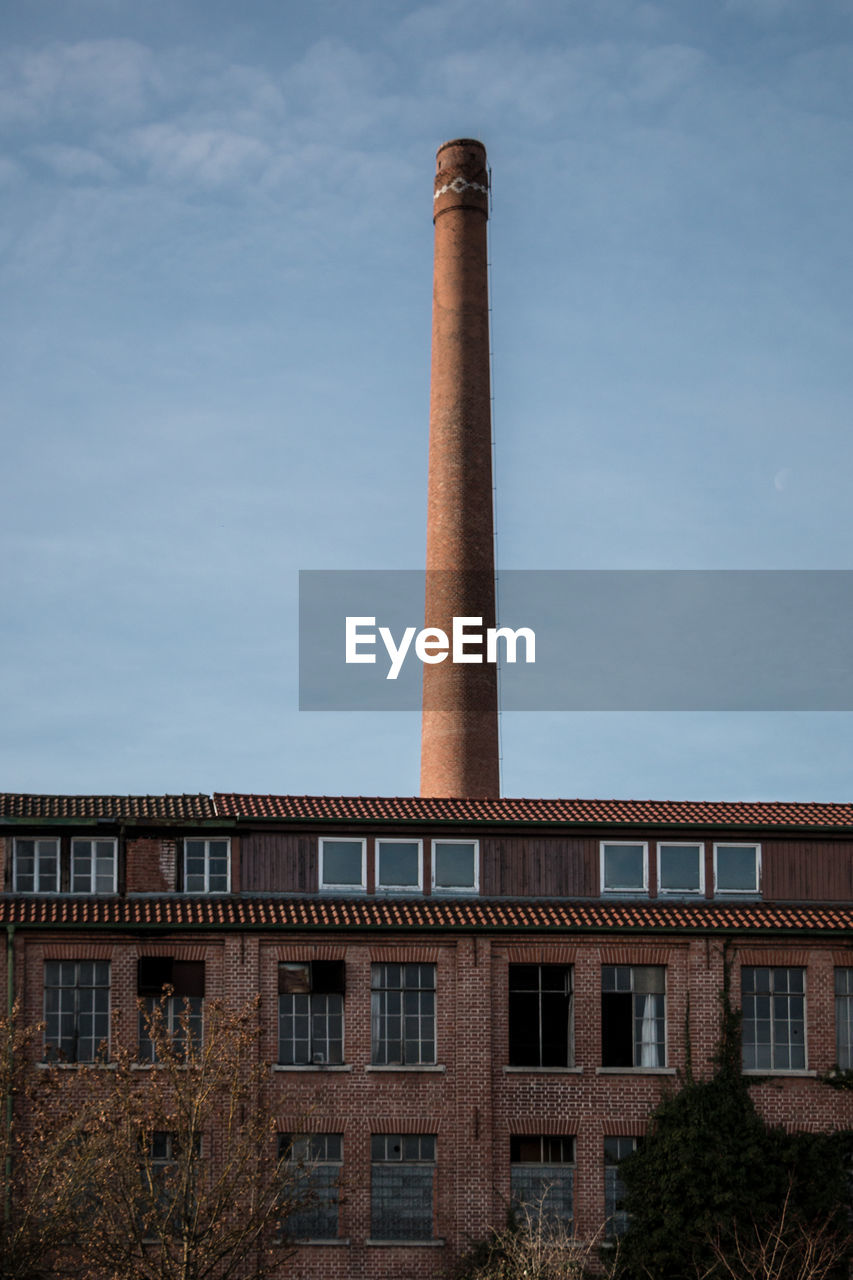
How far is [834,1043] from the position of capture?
43.6 metres

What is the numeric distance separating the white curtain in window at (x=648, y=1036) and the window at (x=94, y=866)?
12.8 m

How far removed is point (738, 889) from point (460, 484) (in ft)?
60.3

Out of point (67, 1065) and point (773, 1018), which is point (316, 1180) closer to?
point (67, 1065)

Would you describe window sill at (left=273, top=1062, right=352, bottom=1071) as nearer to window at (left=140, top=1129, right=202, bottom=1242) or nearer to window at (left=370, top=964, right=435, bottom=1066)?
window at (left=370, top=964, right=435, bottom=1066)

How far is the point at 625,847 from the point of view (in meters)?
45.7

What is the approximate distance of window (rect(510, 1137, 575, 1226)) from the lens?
4200 centimetres


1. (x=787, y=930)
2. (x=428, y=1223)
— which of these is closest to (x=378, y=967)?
(x=428, y=1223)

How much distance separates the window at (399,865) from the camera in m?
45.0

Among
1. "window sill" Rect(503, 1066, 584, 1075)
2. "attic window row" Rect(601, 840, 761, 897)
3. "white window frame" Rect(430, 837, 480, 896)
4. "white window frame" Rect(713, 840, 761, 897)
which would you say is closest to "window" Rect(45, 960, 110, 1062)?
"white window frame" Rect(430, 837, 480, 896)

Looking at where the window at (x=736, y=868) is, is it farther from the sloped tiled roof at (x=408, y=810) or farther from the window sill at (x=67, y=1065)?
the window sill at (x=67, y=1065)

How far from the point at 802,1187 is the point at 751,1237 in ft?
7.32

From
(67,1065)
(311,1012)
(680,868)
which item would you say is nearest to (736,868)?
(680,868)

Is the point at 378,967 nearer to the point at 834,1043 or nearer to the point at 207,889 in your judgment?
the point at 207,889

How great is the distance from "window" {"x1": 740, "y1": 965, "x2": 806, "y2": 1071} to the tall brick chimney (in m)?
14.4
